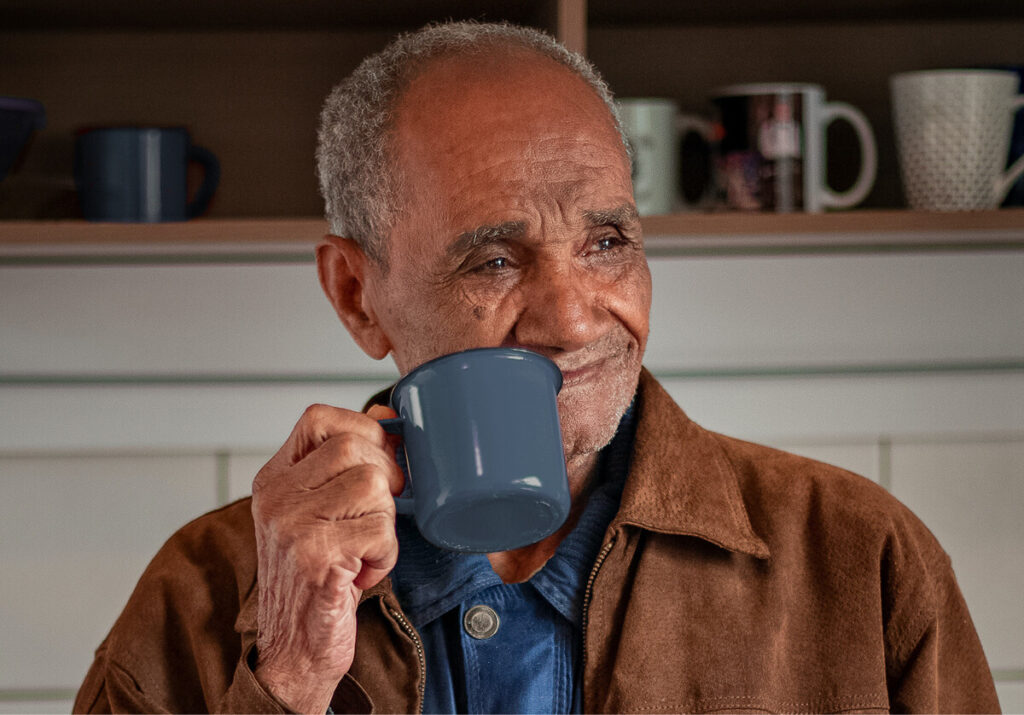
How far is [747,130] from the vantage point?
4.66ft

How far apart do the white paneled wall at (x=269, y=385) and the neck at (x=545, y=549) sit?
0.57 m

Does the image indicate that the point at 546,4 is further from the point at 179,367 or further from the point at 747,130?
the point at 179,367

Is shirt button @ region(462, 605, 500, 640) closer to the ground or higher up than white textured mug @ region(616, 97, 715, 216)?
closer to the ground

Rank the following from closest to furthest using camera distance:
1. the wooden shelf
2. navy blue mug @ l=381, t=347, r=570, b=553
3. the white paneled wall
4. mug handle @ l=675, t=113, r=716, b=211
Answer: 1. navy blue mug @ l=381, t=347, r=570, b=553
2. the wooden shelf
3. mug handle @ l=675, t=113, r=716, b=211
4. the white paneled wall

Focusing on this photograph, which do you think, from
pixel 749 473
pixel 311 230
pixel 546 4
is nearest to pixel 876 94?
pixel 546 4

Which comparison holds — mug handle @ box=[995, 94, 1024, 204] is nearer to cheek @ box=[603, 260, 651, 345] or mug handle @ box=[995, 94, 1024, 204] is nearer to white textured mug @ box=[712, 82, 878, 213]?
white textured mug @ box=[712, 82, 878, 213]

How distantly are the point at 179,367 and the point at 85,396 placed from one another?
0.50ft

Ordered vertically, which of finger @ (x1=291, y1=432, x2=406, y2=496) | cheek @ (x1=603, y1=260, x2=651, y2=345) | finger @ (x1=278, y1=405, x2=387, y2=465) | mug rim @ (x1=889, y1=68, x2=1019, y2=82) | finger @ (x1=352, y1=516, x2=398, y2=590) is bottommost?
finger @ (x1=352, y1=516, x2=398, y2=590)

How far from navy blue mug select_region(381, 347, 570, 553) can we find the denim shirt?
0.26 metres

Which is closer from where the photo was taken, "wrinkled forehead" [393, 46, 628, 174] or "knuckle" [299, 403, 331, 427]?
"knuckle" [299, 403, 331, 427]

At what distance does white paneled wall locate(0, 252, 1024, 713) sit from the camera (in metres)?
1.66

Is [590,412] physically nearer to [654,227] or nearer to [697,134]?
[654,227]

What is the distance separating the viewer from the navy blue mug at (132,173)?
4.55 feet

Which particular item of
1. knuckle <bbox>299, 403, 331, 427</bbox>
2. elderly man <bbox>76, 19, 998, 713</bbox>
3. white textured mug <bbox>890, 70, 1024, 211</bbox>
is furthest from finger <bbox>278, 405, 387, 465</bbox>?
white textured mug <bbox>890, 70, 1024, 211</bbox>
